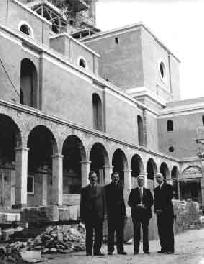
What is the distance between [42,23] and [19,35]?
5156 mm

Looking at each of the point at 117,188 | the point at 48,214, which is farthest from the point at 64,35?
the point at 117,188

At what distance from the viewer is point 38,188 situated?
811 inches

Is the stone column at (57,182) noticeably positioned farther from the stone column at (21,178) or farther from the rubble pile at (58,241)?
the rubble pile at (58,241)

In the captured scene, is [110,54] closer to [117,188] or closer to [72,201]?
[72,201]

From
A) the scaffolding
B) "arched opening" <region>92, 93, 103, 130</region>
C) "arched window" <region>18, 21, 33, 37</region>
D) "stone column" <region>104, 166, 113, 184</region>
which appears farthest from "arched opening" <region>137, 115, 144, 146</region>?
"stone column" <region>104, 166, 113, 184</region>

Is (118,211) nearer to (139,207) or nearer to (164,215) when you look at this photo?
(139,207)

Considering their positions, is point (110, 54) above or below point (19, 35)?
above

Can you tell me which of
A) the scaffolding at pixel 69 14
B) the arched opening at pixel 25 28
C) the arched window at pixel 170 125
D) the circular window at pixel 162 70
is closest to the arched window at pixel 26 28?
the arched opening at pixel 25 28

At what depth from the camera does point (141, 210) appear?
8133 mm

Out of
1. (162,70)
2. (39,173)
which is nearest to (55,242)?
(39,173)

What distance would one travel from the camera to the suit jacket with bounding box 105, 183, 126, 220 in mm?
7984

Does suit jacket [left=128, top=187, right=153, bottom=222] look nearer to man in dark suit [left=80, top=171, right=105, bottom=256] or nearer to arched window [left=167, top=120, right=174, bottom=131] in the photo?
man in dark suit [left=80, top=171, right=105, bottom=256]

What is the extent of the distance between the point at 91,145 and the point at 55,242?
34.0 feet

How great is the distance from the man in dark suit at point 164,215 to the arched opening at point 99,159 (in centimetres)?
1200
